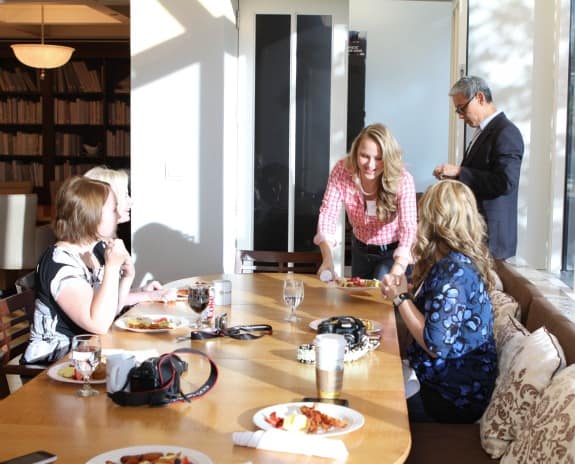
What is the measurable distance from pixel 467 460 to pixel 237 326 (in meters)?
0.81

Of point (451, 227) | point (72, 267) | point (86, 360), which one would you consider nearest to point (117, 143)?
point (72, 267)

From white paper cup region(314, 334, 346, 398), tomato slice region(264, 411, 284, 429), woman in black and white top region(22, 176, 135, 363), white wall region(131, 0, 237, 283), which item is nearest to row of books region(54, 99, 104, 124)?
white wall region(131, 0, 237, 283)

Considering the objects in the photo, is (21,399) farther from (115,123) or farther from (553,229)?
(115,123)

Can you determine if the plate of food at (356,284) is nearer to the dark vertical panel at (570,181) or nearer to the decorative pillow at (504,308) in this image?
the decorative pillow at (504,308)

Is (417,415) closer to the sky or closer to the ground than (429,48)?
closer to the ground

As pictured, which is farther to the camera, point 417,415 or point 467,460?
point 417,415

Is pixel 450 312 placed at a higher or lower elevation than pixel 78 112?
lower

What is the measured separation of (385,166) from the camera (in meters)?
3.71

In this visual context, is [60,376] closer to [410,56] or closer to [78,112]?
[410,56]

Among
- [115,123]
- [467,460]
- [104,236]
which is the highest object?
[115,123]

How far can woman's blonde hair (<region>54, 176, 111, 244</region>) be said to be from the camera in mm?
2889

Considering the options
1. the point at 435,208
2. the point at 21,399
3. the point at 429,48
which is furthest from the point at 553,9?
the point at 21,399

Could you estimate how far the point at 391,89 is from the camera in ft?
30.9

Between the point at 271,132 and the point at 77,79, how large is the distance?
4288mm
